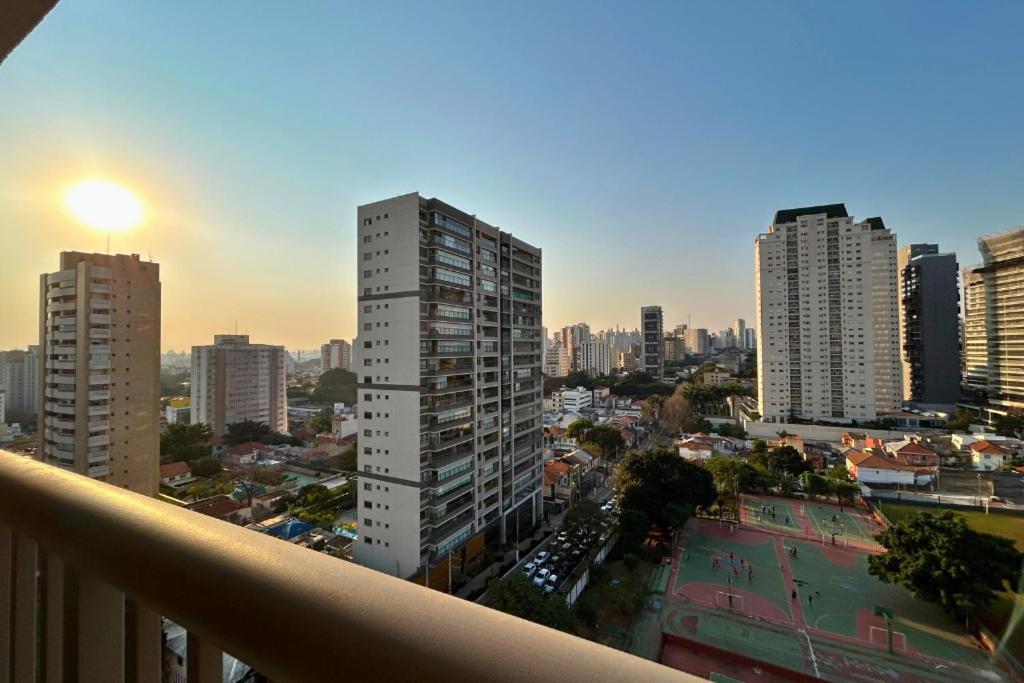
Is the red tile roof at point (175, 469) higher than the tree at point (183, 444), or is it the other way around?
the tree at point (183, 444)

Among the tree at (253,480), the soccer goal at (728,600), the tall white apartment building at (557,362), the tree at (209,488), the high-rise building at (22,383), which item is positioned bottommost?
the soccer goal at (728,600)

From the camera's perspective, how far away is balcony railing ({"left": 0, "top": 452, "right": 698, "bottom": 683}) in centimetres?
15

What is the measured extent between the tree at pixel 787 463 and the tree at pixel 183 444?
10.4 meters

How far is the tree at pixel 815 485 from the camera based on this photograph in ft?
26.1

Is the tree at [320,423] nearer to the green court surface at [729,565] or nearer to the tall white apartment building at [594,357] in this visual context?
the green court surface at [729,565]

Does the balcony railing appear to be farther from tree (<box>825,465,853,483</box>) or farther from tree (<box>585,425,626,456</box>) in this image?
tree (<box>585,425,626,456</box>)

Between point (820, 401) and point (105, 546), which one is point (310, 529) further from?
point (820, 401)

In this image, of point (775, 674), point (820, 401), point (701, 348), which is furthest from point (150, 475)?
point (701, 348)

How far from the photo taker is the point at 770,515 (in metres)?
7.52

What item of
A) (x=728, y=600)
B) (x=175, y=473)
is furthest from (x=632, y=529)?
(x=175, y=473)

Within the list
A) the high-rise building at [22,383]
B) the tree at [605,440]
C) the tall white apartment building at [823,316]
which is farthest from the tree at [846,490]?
the high-rise building at [22,383]

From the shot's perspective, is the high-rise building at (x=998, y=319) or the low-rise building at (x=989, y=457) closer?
the low-rise building at (x=989, y=457)

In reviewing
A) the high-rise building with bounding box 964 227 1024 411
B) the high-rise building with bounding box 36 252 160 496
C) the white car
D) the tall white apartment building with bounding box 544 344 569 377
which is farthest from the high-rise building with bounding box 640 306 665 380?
the high-rise building with bounding box 36 252 160 496

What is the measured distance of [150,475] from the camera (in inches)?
120
